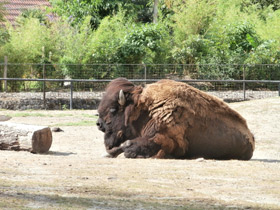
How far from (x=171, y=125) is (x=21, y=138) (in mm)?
2771

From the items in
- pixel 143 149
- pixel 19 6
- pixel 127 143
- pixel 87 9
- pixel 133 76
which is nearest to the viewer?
pixel 143 149

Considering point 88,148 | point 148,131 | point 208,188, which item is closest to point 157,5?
point 88,148

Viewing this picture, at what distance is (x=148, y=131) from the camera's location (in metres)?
9.53

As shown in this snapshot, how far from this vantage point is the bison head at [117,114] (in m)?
9.86

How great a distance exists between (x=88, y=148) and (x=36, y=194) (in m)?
7.01

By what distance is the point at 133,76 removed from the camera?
85.8 ft

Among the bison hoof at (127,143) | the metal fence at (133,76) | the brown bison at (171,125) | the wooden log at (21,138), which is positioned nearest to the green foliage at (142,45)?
the metal fence at (133,76)

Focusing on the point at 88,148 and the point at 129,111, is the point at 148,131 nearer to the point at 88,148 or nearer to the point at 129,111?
the point at 129,111

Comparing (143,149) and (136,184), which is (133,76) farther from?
(136,184)

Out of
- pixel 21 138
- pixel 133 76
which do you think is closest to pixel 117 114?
pixel 21 138

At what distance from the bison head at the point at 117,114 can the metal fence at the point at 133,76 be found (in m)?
12.8

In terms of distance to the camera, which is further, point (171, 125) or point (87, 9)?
point (87, 9)

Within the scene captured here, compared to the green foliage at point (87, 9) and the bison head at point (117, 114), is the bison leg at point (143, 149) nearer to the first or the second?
the bison head at point (117, 114)

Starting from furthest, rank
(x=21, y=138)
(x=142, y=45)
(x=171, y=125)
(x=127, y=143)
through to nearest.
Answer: (x=142, y=45) < (x=21, y=138) < (x=127, y=143) < (x=171, y=125)
